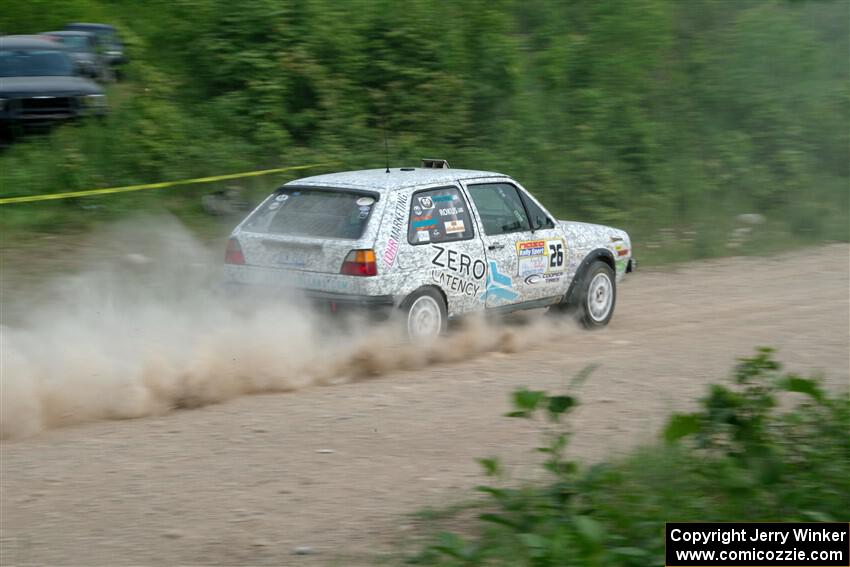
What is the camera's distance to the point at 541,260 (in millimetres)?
10203

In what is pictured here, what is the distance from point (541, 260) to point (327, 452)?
4175mm

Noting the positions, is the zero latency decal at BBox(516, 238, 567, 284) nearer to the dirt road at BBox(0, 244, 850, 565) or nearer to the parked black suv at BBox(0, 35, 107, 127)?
the dirt road at BBox(0, 244, 850, 565)

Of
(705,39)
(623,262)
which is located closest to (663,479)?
(623,262)

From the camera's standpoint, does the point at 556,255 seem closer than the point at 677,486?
No

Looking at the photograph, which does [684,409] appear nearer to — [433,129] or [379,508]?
[379,508]

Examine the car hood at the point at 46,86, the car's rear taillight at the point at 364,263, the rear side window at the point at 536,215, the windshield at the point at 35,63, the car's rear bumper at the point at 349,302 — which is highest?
the windshield at the point at 35,63

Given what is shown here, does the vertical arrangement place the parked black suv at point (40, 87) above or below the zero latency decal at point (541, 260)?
above

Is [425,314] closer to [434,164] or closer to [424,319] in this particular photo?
[424,319]

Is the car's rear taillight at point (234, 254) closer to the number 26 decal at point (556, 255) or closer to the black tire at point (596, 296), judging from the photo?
the number 26 decal at point (556, 255)

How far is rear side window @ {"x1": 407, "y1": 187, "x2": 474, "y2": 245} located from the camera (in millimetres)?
9156

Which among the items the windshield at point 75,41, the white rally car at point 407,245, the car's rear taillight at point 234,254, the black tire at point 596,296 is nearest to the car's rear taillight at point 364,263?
the white rally car at point 407,245

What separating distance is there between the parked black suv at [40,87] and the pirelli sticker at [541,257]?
8055 mm

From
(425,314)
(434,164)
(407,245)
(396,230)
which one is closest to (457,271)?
(425,314)

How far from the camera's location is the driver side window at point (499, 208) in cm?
984
